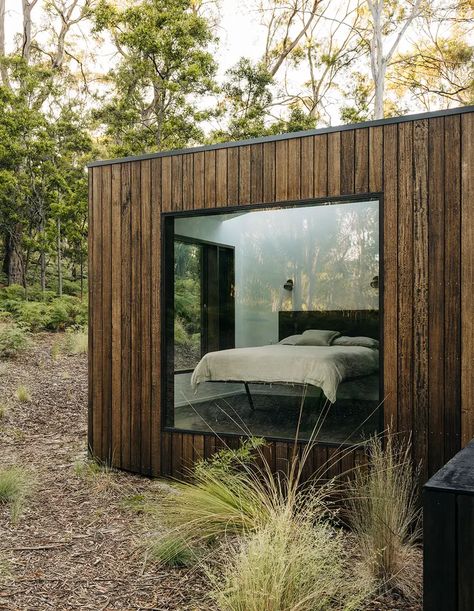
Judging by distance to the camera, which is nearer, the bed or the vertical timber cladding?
the vertical timber cladding

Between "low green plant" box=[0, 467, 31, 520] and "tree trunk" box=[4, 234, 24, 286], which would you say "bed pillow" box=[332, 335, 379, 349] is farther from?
"tree trunk" box=[4, 234, 24, 286]

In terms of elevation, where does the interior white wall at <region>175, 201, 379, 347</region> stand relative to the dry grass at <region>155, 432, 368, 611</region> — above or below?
above


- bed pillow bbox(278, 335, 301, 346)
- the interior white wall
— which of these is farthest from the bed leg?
bed pillow bbox(278, 335, 301, 346)

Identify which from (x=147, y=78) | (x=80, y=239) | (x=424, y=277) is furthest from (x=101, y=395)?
(x=147, y=78)

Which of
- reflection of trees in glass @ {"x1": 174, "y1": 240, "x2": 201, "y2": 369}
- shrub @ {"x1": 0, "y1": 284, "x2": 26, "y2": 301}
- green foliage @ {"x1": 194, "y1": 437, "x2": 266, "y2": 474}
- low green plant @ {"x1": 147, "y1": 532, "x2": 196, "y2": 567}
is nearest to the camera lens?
low green plant @ {"x1": 147, "y1": 532, "x2": 196, "y2": 567}

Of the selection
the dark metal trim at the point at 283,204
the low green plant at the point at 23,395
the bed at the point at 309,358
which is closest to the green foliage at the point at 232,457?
the bed at the point at 309,358

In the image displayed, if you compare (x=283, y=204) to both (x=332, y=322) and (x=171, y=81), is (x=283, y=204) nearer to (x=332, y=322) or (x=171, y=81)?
(x=332, y=322)

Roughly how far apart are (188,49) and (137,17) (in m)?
1.15

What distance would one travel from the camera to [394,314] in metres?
4.02

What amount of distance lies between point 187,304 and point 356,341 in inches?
54.7

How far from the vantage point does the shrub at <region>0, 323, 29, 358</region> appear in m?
9.66

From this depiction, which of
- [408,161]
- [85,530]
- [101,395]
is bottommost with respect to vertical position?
[85,530]

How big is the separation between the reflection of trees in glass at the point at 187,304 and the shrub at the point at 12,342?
5533 millimetres

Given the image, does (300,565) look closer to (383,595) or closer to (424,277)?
(383,595)
